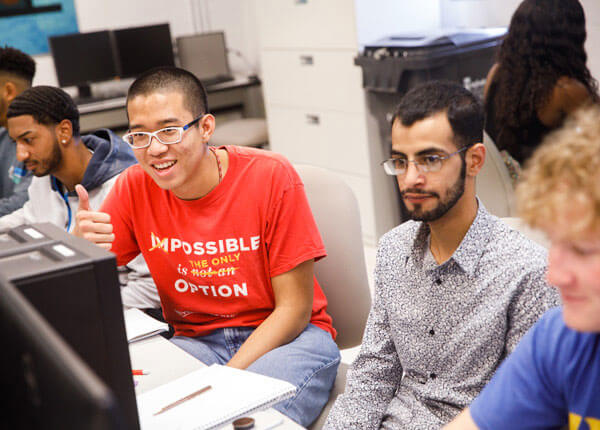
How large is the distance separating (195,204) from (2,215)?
1.21 meters

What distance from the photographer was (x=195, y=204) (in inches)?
64.7

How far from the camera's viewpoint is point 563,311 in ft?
2.55

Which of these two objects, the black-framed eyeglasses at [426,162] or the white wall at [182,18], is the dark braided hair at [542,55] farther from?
the white wall at [182,18]

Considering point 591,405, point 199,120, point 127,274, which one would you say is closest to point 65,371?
point 591,405

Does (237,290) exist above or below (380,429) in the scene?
above

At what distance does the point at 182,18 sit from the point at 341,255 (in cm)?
434

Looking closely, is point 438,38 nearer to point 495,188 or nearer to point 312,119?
point 312,119

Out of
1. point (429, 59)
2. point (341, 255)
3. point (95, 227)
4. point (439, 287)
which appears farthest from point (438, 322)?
point (429, 59)

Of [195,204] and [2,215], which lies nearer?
[195,204]

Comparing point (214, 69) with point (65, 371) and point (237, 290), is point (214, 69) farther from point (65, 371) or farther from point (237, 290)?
point (65, 371)

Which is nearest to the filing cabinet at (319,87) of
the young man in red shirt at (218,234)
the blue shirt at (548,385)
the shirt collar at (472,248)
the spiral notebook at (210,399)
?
the young man in red shirt at (218,234)

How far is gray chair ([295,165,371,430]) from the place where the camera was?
1.72 metres

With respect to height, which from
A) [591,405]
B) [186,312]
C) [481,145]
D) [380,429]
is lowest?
[380,429]

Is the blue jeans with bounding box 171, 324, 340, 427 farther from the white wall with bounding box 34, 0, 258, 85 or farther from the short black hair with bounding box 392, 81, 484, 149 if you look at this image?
the white wall with bounding box 34, 0, 258, 85
